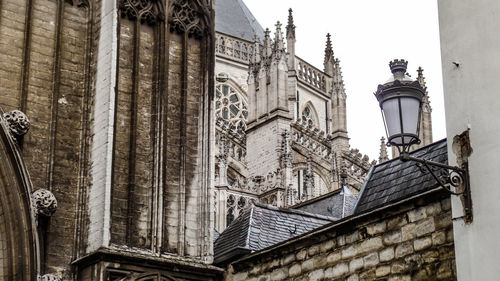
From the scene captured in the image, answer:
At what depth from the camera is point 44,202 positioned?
32.8 feet

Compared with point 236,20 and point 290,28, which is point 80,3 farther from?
point 236,20

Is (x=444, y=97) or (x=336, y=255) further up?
(x=444, y=97)

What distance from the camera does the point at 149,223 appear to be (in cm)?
1053

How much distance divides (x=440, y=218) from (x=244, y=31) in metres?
40.8

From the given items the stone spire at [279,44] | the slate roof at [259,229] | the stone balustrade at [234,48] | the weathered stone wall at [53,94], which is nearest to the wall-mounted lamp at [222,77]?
the stone balustrade at [234,48]

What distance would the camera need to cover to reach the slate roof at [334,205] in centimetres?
1806

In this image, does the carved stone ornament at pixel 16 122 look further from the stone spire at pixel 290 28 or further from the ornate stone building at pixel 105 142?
the stone spire at pixel 290 28

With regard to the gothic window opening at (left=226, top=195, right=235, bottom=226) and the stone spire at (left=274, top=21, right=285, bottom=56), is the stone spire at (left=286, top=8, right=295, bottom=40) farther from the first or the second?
the gothic window opening at (left=226, top=195, right=235, bottom=226)

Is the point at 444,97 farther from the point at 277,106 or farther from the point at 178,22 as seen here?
the point at 277,106

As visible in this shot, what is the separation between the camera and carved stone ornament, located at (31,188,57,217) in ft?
32.5

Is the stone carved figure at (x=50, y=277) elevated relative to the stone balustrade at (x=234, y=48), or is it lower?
lower

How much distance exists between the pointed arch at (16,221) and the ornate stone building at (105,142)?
0.01 meters

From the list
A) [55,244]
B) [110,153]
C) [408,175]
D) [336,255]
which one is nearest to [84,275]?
[55,244]

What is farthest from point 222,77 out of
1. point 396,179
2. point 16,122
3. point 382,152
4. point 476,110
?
point 476,110
